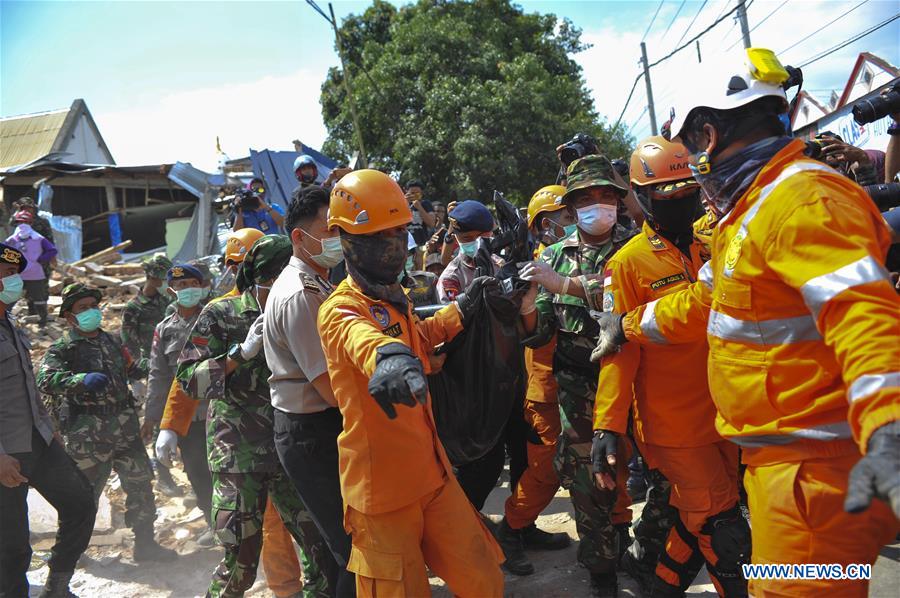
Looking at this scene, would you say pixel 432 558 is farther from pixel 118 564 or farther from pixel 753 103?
pixel 118 564

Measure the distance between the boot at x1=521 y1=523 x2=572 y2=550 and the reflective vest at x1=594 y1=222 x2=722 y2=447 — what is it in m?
1.66

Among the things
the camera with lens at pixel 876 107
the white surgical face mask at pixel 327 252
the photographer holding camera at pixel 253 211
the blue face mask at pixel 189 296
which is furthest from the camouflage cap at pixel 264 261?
the photographer holding camera at pixel 253 211

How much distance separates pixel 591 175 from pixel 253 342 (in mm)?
2179

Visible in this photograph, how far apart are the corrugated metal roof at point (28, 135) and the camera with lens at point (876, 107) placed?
77.0 feet

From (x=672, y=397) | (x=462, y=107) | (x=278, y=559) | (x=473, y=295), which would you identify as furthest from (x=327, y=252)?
(x=462, y=107)

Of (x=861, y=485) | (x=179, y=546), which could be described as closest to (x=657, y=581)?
(x=861, y=485)

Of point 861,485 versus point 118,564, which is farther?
point 118,564

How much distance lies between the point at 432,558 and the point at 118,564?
436 cm

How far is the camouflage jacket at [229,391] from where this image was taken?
3752 mm

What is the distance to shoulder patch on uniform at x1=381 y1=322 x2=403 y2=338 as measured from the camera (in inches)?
109

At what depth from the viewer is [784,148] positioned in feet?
6.75

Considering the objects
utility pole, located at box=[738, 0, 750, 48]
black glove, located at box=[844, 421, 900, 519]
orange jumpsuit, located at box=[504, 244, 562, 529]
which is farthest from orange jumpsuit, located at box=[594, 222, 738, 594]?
utility pole, located at box=[738, 0, 750, 48]

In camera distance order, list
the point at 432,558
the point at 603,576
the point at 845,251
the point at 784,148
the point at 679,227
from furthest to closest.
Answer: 1. the point at 603,576
2. the point at 679,227
3. the point at 432,558
4. the point at 784,148
5. the point at 845,251

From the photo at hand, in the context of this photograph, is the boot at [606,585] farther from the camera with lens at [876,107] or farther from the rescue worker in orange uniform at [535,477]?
the camera with lens at [876,107]
